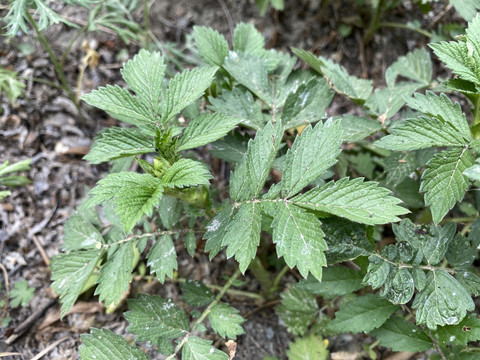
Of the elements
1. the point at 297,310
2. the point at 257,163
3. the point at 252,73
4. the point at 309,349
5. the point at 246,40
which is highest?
the point at 246,40

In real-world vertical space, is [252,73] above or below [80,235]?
above

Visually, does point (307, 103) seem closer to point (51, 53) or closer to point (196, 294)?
point (196, 294)

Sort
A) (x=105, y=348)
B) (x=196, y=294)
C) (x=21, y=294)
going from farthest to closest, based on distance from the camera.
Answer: (x=21, y=294), (x=196, y=294), (x=105, y=348)

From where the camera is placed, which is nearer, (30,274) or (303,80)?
(303,80)

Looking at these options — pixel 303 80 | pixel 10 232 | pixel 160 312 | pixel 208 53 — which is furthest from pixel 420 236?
pixel 10 232

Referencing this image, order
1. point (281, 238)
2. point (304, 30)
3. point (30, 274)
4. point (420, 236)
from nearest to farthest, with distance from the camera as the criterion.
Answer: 1. point (281, 238)
2. point (420, 236)
3. point (30, 274)
4. point (304, 30)

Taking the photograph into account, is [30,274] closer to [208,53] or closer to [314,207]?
[208,53]

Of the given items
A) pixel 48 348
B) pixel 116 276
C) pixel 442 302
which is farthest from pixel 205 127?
pixel 48 348

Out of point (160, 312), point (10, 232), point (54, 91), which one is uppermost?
point (54, 91)
